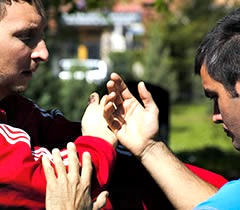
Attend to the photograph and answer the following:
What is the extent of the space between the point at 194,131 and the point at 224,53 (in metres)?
17.6

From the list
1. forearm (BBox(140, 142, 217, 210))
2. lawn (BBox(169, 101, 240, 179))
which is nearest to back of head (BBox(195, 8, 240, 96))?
forearm (BBox(140, 142, 217, 210))

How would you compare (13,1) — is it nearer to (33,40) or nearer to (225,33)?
(33,40)

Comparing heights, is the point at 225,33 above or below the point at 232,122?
above

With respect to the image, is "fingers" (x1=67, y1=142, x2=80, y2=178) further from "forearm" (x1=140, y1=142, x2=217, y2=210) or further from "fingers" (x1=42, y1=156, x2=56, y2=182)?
"forearm" (x1=140, y1=142, x2=217, y2=210)

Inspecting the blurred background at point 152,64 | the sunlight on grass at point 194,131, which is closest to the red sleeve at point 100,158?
the blurred background at point 152,64

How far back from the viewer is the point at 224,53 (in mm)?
2531

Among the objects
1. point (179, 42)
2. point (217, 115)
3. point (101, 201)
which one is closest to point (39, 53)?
point (101, 201)

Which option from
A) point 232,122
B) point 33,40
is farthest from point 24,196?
point 232,122

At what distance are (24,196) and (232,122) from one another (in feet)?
2.33

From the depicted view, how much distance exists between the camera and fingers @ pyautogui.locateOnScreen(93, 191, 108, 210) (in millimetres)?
2543

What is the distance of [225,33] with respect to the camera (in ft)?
8.53

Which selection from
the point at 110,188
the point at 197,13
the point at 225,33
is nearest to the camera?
the point at 225,33

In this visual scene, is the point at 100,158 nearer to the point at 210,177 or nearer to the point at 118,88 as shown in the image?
the point at 118,88

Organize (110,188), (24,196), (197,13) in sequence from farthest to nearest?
(197,13) → (110,188) → (24,196)
